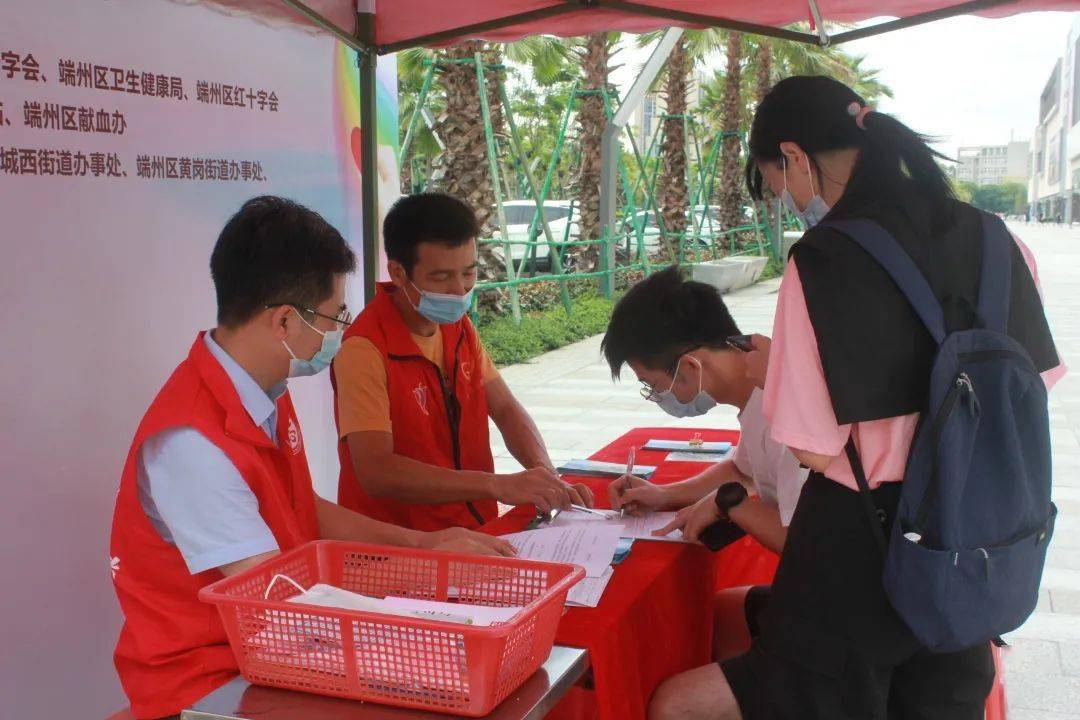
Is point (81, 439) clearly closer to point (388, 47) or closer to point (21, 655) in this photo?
point (21, 655)

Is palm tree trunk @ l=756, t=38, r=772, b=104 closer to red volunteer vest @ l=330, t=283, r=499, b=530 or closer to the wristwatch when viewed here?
red volunteer vest @ l=330, t=283, r=499, b=530

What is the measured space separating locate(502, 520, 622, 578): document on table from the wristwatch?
215 millimetres

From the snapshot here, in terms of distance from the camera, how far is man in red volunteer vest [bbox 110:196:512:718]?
1416mm

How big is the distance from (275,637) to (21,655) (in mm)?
1107

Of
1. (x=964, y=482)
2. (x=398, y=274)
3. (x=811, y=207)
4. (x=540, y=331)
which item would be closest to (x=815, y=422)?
(x=964, y=482)

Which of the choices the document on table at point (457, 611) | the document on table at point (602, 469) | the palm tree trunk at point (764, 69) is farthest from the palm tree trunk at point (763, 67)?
the document on table at point (457, 611)

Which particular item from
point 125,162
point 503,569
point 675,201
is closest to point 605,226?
point 675,201

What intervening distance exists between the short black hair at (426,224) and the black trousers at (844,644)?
125cm

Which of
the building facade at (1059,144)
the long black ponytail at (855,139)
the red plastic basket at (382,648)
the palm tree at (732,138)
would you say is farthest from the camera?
the building facade at (1059,144)

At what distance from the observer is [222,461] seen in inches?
56.7

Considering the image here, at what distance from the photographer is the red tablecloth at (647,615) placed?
1.54 metres

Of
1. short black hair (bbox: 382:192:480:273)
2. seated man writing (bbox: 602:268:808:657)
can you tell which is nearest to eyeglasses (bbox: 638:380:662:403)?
seated man writing (bbox: 602:268:808:657)

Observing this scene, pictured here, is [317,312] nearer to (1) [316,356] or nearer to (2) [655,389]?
(1) [316,356]

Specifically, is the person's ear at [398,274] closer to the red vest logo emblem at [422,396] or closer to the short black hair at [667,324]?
the red vest logo emblem at [422,396]
